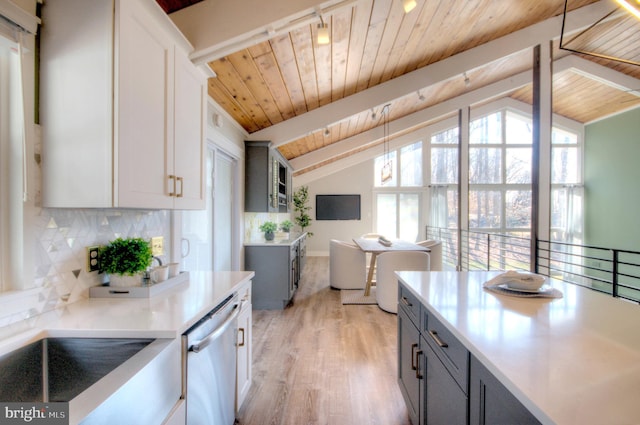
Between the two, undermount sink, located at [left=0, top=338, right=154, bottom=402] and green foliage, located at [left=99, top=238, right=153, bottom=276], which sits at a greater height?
green foliage, located at [left=99, top=238, right=153, bottom=276]

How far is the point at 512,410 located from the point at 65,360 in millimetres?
1386

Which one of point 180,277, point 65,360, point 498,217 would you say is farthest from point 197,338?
point 498,217

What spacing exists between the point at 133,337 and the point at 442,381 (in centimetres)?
117

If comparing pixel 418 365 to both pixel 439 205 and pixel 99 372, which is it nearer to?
pixel 99 372

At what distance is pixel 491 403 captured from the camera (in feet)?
2.75

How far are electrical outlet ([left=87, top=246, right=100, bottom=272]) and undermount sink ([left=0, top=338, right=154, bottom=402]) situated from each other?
44cm

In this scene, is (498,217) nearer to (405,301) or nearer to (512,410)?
(405,301)

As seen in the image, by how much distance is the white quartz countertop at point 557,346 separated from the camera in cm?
63

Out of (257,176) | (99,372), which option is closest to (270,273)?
(257,176)

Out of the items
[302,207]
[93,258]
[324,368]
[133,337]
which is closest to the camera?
[133,337]

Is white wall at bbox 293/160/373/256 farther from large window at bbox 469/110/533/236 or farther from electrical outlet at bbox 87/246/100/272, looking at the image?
electrical outlet at bbox 87/246/100/272

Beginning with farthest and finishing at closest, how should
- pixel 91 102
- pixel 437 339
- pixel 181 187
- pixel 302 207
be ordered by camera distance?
pixel 302 207 → pixel 181 187 → pixel 437 339 → pixel 91 102

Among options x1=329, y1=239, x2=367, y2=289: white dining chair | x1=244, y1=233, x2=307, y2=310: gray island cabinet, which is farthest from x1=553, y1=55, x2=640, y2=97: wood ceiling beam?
x1=244, y1=233, x2=307, y2=310: gray island cabinet

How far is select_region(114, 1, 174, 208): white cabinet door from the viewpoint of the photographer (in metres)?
1.14
